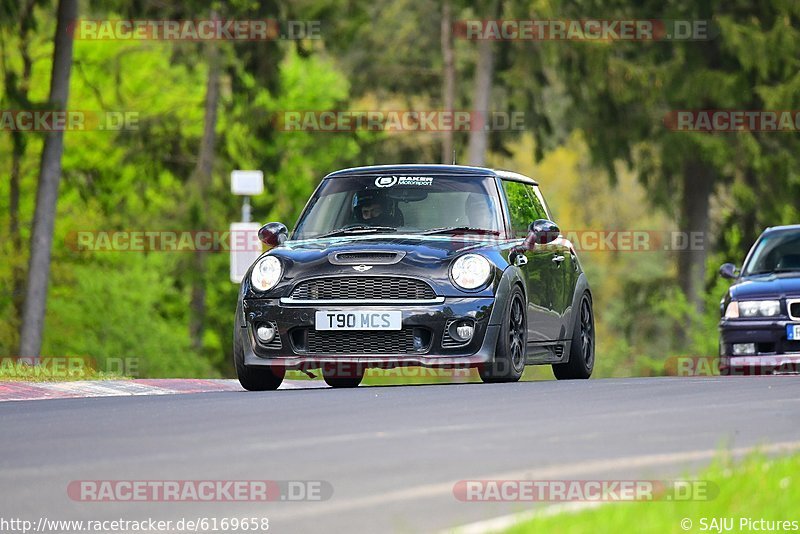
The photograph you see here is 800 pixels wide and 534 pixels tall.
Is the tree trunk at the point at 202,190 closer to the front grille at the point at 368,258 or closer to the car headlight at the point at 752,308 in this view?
the car headlight at the point at 752,308

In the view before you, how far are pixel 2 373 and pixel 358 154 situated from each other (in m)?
26.2

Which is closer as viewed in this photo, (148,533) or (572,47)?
(148,533)

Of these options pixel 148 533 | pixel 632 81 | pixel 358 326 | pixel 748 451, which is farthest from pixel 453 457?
pixel 632 81

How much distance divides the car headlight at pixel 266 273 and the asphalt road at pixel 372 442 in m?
1.18

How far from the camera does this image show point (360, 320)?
13.5 meters

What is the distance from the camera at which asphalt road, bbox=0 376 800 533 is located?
7.20m

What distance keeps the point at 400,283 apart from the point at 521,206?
238 cm

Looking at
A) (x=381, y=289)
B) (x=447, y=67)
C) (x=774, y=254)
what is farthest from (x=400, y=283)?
(x=447, y=67)

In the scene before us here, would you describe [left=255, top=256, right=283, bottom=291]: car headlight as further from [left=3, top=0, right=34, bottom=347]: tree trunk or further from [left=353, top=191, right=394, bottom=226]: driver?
[left=3, top=0, right=34, bottom=347]: tree trunk

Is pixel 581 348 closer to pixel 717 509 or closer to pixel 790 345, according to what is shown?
pixel 790 345

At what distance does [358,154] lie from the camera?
41.7 m

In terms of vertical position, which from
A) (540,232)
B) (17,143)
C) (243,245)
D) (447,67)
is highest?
(447,67)

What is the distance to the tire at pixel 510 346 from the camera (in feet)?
45.4

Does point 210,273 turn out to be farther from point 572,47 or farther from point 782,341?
point 782,341
